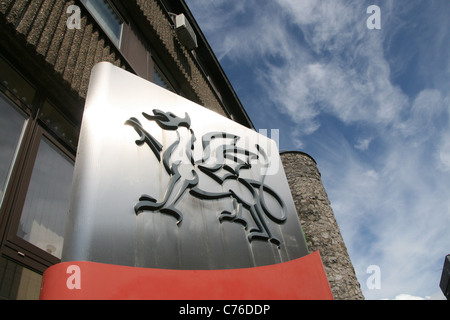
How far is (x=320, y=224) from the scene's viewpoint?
898cm

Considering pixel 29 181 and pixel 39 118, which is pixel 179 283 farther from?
pixel 39 118

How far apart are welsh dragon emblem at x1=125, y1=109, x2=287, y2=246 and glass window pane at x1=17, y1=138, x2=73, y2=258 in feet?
3.16

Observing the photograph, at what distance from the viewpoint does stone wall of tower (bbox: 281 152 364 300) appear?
25.8 ft

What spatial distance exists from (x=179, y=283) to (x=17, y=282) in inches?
44.3

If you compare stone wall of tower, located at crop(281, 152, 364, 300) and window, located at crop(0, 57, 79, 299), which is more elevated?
stone wall of tower, located at crop(281, 152, 364, 300)

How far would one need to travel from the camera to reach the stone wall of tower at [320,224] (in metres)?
7.88

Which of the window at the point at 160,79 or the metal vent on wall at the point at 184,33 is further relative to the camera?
the metal vent on wall at the point at 184,33

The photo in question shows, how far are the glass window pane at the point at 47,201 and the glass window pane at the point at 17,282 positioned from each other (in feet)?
0.75

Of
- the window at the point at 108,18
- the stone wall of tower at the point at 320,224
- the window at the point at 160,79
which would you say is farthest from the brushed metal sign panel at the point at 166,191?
the stone wall of tower at the point at 320,224

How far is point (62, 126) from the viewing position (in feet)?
9.93

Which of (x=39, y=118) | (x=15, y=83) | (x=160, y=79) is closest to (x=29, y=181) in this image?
(x=39, y=118)

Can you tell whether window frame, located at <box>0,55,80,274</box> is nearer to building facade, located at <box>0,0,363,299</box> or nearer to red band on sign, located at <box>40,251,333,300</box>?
building facade, located at <box>0,0,363,299</box>

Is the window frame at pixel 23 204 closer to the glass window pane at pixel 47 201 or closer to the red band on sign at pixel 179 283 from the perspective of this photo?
the glass window pane at pixel 47 201

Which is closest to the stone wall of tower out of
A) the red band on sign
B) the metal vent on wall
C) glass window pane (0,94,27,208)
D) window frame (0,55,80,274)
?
the metal vent on wall
